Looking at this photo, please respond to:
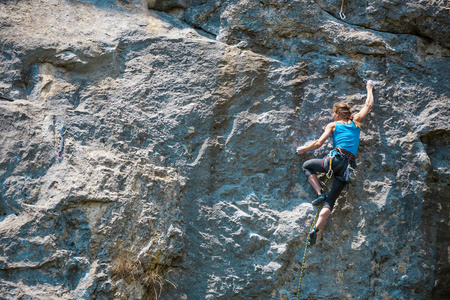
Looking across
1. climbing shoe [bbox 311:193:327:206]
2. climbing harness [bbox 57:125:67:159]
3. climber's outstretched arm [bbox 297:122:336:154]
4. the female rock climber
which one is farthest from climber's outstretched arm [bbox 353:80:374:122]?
climbing harness [bbox 57:125:67:159]

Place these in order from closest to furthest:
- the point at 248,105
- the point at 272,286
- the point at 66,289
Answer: the point at 66,289
the point at 272,286
the point at 248,105

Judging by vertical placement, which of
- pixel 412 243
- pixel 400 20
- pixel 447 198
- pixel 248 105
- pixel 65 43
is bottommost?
pixel 412 243

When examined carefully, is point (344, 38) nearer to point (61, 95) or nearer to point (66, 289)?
point (61, 95)

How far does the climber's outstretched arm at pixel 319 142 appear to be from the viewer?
171 inches

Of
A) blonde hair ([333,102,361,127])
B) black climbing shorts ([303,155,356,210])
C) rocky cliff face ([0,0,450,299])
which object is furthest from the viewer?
blonde hair ([333,102,361,127])

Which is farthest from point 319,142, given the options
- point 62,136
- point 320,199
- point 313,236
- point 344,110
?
point 62,136

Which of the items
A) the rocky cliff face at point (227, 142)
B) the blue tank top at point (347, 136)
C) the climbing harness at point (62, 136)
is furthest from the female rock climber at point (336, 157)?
the climbing harness at point (62, 136)

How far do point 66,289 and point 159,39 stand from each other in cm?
258

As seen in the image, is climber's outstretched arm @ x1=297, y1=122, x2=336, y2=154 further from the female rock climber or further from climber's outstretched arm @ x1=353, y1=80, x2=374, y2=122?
climber's outstretched arm @ x1=353, y1=80, x2=374, y2=122

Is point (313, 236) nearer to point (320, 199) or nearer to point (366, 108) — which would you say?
point (320, 199)

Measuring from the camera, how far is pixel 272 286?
4.35 metres

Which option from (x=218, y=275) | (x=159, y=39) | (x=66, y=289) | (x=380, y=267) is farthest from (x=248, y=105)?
(x=66, y=289)

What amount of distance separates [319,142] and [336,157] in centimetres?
21

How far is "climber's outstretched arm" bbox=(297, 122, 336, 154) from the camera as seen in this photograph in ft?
14.3
